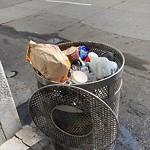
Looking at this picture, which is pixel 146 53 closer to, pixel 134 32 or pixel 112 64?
pixel 134 32

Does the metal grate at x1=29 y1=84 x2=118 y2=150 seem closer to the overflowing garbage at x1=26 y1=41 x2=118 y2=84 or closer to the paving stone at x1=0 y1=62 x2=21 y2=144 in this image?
the overflowing garbage at x1=26 y1=41 x2=118 y2=84

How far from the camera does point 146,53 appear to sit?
413 centimetres

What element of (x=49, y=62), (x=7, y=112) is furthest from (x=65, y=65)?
(x=7, y=112)

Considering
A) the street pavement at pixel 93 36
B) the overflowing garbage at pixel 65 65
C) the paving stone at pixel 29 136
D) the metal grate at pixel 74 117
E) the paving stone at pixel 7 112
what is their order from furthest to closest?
the street pavement at pixel 93 36
the paving stone at pixel 29 136
the paving stone at pixel 7 112
the overflowing garbage at pixel 65 65
the metal grate at pixel 74 117

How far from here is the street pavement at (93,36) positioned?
2787mm

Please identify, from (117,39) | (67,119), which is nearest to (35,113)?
(67,119)

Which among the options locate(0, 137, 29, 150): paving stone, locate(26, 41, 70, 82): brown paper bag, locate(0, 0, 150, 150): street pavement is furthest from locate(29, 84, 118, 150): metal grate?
locate(0, 0, 150, 150): street pavement

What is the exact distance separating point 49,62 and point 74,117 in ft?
1.49

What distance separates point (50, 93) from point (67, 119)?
0.93ft

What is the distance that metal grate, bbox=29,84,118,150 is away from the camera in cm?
159

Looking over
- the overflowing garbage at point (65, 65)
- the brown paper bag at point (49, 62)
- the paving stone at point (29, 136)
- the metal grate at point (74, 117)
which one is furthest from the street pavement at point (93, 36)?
the brown paper bag at point (49, 62)

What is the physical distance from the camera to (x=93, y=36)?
509 centimetres

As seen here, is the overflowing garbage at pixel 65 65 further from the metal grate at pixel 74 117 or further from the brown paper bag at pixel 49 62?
the metal grate at pixel 74 117

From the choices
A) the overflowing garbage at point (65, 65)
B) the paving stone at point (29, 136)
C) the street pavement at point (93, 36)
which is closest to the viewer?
the overflowing garbage at point (65, 65)
